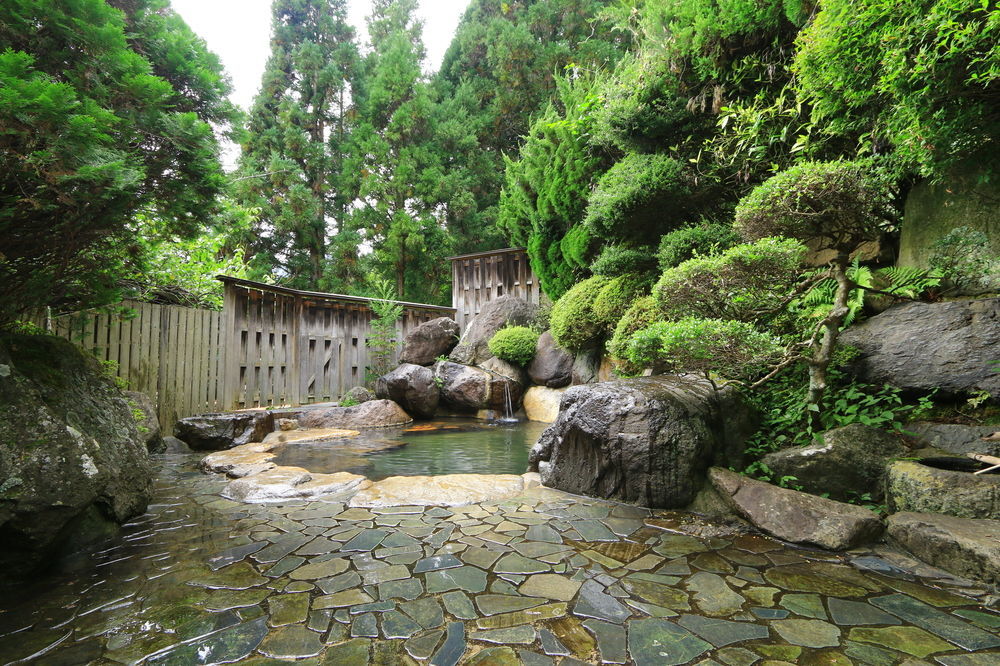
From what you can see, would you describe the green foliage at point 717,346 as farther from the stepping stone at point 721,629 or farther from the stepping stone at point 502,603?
the stepping stone at point 502,603

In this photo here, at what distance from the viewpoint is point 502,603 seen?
224cm

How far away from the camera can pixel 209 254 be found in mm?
8438

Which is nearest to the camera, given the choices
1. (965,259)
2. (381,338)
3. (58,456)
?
(58,456)

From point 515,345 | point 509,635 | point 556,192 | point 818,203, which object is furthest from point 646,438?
point 556,192

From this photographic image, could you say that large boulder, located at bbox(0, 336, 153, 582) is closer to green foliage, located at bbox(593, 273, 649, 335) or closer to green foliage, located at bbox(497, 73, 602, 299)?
green foliage, located at bbox(593, 273, 649, 335)

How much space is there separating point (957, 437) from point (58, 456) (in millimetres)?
6129

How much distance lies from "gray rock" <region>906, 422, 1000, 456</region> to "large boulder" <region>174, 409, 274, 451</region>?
Answer: 8.36 metres

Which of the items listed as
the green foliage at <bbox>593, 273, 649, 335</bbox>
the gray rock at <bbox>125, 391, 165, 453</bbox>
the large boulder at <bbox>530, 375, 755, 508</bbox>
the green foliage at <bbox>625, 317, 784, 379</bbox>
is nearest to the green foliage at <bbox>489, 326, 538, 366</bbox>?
the green foliage at <bbox>593, 273, 649, 335</bbox>

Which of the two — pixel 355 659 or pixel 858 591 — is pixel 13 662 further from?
pixel 858 591

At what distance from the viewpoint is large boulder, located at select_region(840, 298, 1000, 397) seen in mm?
3361

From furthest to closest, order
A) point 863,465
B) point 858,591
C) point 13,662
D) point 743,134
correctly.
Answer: point 743,134
point 863,465
point 858,591
point 13,662

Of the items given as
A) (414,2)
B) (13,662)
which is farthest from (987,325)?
(414,2)

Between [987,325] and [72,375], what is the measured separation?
7.24 meters

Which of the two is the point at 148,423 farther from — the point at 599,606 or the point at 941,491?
the point at 941,491
